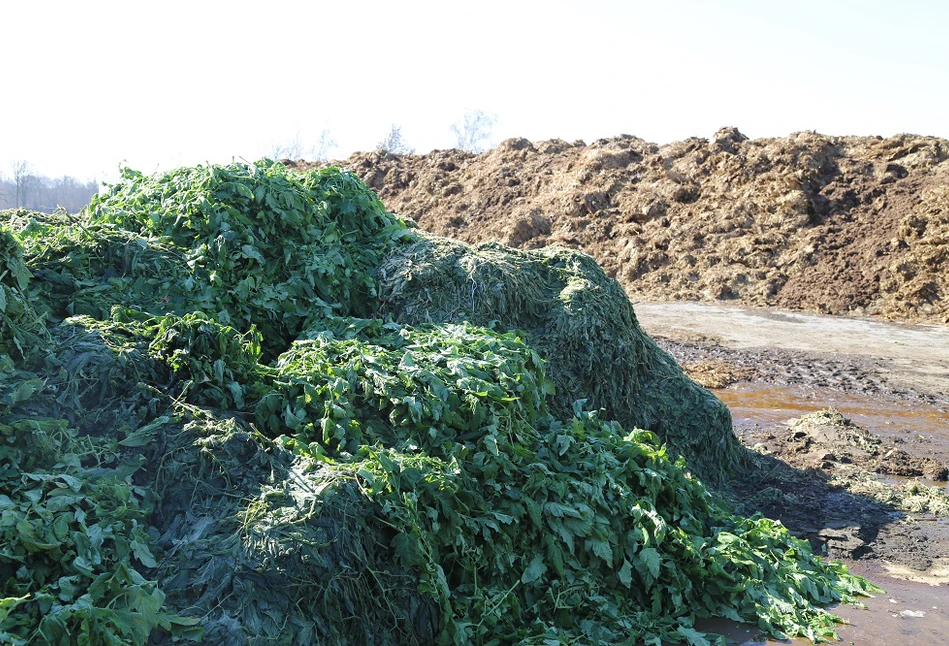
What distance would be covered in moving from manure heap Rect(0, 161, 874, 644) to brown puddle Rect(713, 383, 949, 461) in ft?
9.79

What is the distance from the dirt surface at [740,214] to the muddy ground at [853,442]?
260 centimetres

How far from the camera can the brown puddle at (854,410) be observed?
7.44 m

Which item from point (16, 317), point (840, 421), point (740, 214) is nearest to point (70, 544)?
point (16, 317)

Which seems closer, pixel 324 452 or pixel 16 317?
pixel 324 452

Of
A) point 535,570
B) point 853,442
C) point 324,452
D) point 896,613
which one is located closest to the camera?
point 324,452

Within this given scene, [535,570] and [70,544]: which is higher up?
[70,544]

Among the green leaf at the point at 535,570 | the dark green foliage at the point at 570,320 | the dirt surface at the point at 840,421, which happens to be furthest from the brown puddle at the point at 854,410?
the green leaf at the point at 535,570

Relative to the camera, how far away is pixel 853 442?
673 centimetres

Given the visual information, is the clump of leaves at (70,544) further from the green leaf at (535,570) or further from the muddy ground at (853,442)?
the muddy ground at (853,442)

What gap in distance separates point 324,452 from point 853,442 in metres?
5.17

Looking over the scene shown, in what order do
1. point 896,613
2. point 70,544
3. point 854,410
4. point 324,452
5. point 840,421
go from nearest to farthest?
point 70,544
point 324,452
point 896,613
point 840,421
point 854,410

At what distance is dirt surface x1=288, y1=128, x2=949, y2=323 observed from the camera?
1596 cm

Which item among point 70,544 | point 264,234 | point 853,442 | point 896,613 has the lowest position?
point 896,613

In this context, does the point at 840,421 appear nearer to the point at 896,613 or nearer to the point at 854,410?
the point at 854,410
